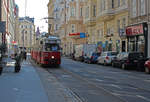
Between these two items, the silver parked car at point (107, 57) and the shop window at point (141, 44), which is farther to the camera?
the shop window at point (141, 44)

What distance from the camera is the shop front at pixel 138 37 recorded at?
34750 mm

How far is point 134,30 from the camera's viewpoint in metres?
37.3

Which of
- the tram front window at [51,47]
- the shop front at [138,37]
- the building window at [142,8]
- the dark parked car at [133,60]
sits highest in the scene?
the building window at [142,8]

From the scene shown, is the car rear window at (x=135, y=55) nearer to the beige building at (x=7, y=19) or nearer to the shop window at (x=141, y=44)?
the shop window at (x=141, y=44)

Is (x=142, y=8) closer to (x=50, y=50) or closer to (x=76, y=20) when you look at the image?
(x=50, y=50)

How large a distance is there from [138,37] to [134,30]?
3.48ft

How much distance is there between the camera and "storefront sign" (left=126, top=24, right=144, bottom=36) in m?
35.5

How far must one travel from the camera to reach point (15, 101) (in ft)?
30.4

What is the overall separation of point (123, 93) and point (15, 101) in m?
4.69

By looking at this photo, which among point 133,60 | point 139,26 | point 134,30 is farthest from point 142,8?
point 133,60

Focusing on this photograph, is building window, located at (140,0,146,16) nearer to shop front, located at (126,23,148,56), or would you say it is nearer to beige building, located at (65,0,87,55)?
shop front, located at (126,23,148,56)

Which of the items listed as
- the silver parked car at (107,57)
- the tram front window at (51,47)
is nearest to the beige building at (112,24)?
the silver parked car at (107,57)

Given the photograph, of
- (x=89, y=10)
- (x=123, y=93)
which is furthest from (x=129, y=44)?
(x=123, y=93)

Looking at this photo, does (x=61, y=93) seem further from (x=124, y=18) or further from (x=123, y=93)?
(x=124, y=18)
